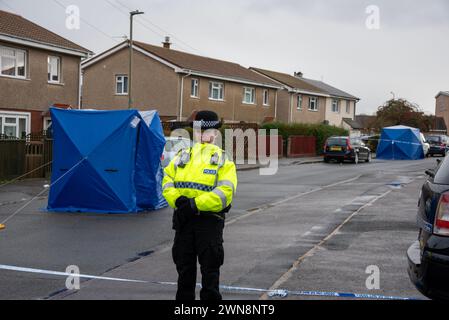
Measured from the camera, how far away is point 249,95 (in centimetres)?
4728

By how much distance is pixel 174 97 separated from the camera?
39.9 m

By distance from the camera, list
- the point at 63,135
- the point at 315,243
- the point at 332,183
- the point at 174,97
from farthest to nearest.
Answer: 1. the point at 174,97
2. the point at 332,183
3. the point at 63,135
4. the point at 315,243

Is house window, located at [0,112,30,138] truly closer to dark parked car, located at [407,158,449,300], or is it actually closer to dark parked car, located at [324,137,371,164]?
dark parked car, located at [324,137,371,164]

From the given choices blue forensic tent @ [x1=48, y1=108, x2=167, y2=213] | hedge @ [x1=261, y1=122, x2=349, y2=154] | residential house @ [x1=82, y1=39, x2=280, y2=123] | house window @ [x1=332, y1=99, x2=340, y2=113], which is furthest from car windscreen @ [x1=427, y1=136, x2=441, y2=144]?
blue forensic tent @ [x1=48, y1=108, x2=167, y2=213]

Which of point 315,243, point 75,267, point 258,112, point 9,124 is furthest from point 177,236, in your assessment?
point 258,112

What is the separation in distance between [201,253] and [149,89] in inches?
1432

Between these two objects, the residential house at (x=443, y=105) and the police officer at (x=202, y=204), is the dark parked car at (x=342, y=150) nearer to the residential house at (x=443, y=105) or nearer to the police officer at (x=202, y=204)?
the police officer at (x=202, y=204)

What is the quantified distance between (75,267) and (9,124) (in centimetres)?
1975

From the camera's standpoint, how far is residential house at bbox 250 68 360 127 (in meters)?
52.3

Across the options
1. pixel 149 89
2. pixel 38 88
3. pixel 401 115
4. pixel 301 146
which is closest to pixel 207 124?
pixel 38 88

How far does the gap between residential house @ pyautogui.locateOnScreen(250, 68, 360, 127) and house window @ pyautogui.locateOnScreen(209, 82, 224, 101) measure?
923cm

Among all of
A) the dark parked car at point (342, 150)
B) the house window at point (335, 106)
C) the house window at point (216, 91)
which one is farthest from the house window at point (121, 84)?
the house window at point (335, 106)

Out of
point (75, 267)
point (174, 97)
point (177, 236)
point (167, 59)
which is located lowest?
point (75, 267)
